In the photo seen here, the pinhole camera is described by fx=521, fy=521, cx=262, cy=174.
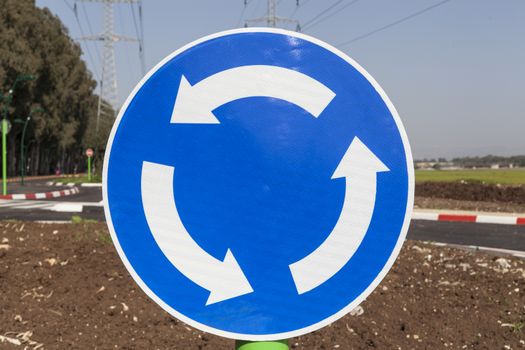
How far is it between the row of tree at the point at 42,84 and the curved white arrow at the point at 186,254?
39606 millimetres

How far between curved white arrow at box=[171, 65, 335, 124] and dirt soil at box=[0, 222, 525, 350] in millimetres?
2496

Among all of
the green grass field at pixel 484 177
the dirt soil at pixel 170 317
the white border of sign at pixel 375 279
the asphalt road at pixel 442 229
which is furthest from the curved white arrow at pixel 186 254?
the green grass field at pixel 484 177

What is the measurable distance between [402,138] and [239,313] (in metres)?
0.54

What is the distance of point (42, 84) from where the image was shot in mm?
49812

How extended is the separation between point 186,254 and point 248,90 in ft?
1.30

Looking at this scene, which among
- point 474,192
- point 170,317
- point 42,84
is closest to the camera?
point 170,317

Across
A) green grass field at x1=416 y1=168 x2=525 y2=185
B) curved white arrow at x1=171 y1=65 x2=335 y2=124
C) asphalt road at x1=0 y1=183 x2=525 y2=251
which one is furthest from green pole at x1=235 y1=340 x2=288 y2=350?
green grass field at x1=416 y1=168 x2=525 y2=185

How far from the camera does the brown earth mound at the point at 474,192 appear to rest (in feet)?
86.9

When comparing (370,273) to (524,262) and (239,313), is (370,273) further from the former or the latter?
(524,262)

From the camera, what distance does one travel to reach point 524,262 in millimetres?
5977

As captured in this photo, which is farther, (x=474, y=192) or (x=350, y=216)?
(x=474, y=192)

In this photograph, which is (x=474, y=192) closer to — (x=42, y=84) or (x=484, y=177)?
(x=484, y=177)

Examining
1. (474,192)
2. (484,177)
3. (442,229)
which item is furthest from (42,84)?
(442,229)

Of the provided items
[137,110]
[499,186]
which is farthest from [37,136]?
[137,110]
